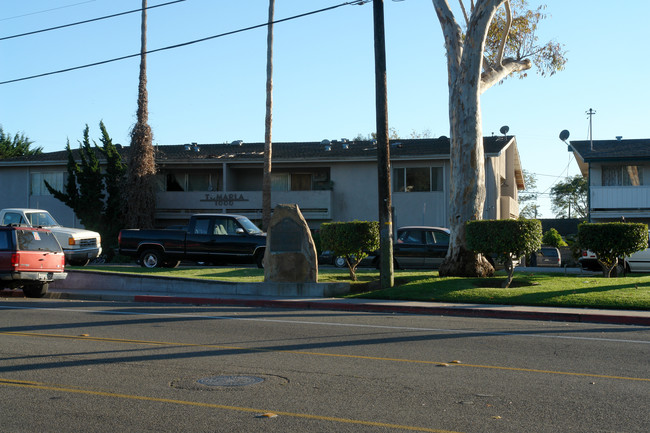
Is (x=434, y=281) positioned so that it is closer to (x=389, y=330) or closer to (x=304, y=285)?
(x=304, y=285)

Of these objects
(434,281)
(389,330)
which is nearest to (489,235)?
(434,281)

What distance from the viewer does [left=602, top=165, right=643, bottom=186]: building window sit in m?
35.8

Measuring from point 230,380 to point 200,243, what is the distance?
55.7 ft

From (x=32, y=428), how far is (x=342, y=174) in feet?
106

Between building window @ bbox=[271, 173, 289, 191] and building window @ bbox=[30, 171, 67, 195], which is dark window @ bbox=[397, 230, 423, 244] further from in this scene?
building window @ bbox=[30, 171, 67, 195]

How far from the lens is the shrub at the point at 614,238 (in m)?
18.2

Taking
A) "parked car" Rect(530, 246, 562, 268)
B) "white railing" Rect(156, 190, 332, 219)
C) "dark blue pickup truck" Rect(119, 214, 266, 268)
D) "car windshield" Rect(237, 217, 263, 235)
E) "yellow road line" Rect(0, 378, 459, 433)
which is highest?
"white railing" Rect(156, 190, 332, 219)

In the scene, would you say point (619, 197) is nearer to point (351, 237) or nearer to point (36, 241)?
point (351, 237)

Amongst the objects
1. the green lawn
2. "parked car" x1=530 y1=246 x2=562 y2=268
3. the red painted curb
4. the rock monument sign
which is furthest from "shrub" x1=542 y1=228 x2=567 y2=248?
the red painted curb

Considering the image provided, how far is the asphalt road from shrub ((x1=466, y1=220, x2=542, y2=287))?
445 cm

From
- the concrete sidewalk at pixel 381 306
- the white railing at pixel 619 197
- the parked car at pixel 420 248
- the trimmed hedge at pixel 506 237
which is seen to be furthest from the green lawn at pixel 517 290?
the white railing at pixel 619 197

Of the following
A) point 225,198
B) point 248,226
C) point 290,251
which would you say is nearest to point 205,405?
point 290,251

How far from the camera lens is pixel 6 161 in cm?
4016

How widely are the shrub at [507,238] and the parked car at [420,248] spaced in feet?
25.0
